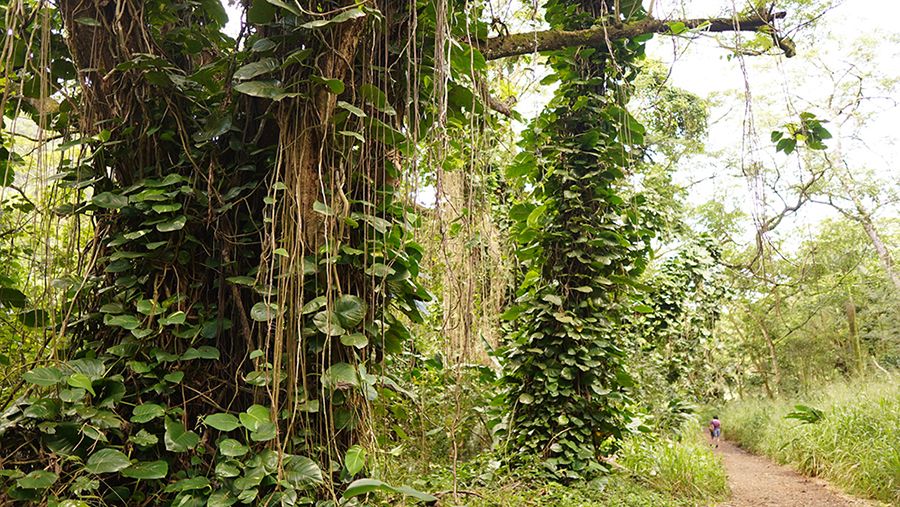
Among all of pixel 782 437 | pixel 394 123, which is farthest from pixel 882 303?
pixel 394 123

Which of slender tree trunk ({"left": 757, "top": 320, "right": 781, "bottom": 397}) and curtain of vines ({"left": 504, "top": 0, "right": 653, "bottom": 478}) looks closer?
curtain of vines ({"left": 504, "top": 0, "right": 653, "bottom": 478})

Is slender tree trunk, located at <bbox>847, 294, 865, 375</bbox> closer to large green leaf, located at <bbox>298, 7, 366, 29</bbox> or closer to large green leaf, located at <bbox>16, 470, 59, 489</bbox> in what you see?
large green leaf, located at <bbox>298, 7, 366, 29</bbox>

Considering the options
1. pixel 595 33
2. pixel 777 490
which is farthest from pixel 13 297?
pixel 777 490

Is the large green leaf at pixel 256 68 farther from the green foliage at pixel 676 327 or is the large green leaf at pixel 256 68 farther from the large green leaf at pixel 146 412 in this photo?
the green foliage at pixel 676 327

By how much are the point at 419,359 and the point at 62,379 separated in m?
2.48

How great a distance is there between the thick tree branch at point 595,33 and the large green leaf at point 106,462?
6.86 ft

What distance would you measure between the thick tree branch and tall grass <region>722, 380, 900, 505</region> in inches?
144

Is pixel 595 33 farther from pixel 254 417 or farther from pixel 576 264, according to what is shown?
pixel 254 417

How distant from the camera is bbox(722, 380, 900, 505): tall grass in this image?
4.73 metres

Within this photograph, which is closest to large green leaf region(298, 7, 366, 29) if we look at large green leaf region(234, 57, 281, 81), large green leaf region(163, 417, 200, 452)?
large green leaf region(234, 57, 281, 81)

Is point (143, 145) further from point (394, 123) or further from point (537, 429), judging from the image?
point (537, 429)

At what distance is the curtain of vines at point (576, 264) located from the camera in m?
3.51

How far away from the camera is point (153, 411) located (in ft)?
5.37

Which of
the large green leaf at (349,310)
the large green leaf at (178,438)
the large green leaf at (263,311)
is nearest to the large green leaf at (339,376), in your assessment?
the large green leaf at (349,310)
